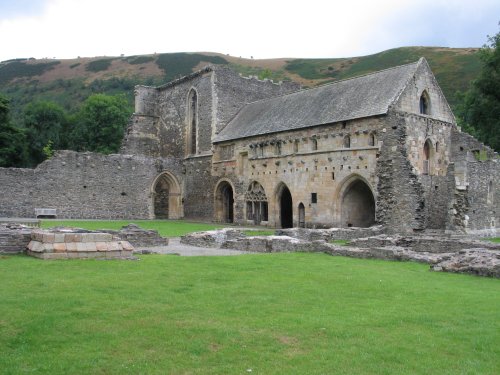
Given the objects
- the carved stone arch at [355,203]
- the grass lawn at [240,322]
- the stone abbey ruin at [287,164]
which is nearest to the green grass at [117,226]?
the stone abbey ruin at [287,164]

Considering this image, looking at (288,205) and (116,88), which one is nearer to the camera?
(288,205)

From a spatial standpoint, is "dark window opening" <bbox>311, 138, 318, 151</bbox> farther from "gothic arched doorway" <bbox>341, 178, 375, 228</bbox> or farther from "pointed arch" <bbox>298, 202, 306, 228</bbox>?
"pointed arch" <bbox>298, 202, 306, 228</bbox>

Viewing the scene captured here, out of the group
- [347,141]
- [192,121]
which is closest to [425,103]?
[347,141]

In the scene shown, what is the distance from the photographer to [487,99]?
44406 millimetres

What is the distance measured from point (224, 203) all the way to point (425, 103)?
679 inches

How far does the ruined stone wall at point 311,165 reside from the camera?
93.8 ft

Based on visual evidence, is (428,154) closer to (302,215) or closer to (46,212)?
(302,215)

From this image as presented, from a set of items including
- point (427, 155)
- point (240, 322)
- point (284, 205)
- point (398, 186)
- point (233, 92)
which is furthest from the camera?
point (233, 92)

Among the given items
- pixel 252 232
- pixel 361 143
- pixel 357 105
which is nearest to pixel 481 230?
pixel 361 143

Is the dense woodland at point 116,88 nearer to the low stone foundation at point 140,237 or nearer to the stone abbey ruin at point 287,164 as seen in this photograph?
the stone abbey ruin at point 287,164

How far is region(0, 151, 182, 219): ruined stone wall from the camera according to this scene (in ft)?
116

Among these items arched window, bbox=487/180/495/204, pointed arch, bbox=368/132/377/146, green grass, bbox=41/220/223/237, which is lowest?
green grass, bbox=41/220/223/237

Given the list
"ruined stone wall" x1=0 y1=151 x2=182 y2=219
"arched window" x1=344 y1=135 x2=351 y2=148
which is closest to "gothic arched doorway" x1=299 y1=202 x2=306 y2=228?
"arched window" x1=344 y1=135 x2=351 y2=148

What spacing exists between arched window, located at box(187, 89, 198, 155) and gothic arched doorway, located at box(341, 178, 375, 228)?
729 inches
